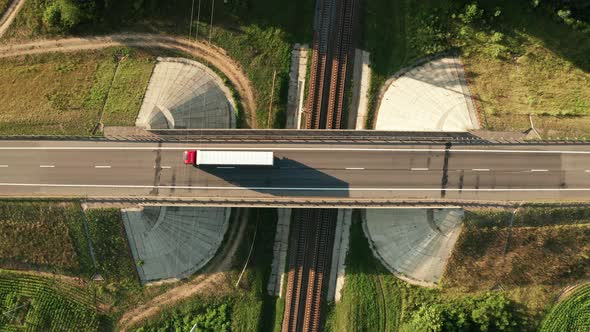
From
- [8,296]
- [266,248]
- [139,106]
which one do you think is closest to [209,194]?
[266,248]

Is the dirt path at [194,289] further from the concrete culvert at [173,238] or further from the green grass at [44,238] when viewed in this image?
the green grass at [44,238]

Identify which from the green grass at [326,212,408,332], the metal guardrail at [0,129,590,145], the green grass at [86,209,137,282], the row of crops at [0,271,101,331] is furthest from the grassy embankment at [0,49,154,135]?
the green grass at [326,212,408,332]

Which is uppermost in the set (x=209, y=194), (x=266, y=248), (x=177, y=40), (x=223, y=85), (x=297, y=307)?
(x=177, y=40)

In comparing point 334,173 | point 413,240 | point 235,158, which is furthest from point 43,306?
point 413,240

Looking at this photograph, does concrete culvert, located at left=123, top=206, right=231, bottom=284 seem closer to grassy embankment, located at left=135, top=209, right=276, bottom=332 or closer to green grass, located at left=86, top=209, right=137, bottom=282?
green grass, located at left=86, top=209, right=137, bottom=282

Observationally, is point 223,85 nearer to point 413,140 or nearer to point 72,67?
point 72,67
